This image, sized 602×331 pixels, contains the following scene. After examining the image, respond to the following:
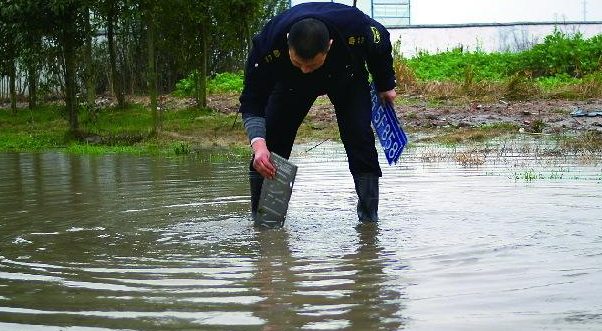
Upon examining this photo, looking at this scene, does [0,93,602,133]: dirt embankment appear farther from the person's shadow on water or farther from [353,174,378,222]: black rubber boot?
the person's shadow on water

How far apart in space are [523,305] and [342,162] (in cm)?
803

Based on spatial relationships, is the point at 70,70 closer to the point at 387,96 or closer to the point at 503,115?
the point at 503,115

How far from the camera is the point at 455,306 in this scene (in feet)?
12.9

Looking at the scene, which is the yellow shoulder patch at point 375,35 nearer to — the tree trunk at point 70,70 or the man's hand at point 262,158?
the man's hand at point 262,158

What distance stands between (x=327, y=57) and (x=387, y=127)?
126 cm

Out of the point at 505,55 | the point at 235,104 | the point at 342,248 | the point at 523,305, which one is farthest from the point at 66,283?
the point at 505,55

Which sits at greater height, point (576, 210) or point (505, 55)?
point (505, 55)

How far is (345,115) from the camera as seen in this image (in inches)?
254

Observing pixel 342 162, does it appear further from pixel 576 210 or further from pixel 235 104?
pixel 235 104

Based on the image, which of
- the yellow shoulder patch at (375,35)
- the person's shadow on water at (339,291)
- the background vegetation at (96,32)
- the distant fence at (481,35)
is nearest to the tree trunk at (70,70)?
the background vegetation at (96,32)

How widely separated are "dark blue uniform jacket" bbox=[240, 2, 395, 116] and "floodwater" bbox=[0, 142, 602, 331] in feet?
3.17

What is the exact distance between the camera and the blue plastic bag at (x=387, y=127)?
683 centimetres

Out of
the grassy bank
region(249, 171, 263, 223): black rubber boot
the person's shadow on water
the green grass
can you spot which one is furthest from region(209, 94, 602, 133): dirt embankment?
the person's shadow on water

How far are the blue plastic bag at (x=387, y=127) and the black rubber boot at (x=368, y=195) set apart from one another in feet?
1.78
